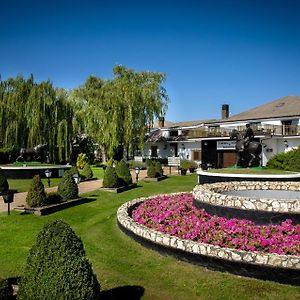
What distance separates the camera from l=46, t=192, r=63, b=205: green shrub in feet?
46.5

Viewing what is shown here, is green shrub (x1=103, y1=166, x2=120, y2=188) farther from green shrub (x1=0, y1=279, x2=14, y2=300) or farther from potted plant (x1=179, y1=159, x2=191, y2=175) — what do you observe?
green shrub (x1=0, y1=279, x2=14, y2=300)

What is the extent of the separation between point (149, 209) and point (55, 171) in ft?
58.1

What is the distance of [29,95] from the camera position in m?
33.8

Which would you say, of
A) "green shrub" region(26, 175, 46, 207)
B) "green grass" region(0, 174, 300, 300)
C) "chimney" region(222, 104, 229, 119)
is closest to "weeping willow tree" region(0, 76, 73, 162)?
"green shrub" region(26, 175, 46, 207)

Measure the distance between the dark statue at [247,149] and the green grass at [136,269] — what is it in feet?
39.0

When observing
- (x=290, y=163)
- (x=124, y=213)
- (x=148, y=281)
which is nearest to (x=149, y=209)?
(x=124, y=213)

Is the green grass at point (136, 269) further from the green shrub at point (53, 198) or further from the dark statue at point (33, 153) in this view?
the dark statue at point (33, 153)

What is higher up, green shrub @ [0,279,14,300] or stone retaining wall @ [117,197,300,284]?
green shrub @ [0,279,14,300]

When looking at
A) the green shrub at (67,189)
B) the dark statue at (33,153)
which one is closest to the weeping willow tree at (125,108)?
the dark statue at (33,153)

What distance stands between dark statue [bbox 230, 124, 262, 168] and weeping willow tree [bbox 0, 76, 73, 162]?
1950cm

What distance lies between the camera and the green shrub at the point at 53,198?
558 inches

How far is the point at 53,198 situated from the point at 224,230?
8525 millimetres

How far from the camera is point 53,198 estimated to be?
14469 millimetres

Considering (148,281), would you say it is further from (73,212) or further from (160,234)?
(73,212)
